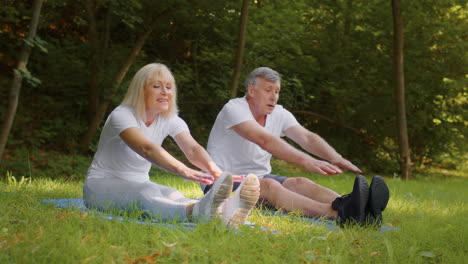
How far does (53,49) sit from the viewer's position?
10.7 m

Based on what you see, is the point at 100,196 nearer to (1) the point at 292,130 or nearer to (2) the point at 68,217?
(2) the point at 68,217

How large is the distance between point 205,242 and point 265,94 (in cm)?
184

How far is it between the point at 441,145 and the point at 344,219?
32.3ft

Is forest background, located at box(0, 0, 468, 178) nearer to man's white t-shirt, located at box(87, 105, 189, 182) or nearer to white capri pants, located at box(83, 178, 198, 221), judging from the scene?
man's white t-shirt, located at box(87, 105, 189, 182)

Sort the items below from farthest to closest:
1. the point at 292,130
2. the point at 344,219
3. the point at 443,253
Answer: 1. the point at 292,130
2. the point at 344,219
3. the point at 443,253

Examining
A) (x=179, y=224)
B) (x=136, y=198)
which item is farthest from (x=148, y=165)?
(x=179, y=224)

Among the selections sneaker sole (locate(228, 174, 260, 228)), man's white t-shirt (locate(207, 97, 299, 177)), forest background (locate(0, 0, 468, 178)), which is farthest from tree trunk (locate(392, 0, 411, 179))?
sneaker sole (locate(228, 174, 260, 228))

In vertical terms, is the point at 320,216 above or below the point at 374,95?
below

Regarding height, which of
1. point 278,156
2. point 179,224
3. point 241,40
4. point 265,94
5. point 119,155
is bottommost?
point 179,224

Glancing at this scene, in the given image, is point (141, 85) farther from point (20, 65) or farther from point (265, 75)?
point (20, 65)

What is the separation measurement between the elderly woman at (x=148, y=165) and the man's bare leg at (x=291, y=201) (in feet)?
2.09

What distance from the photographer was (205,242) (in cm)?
271

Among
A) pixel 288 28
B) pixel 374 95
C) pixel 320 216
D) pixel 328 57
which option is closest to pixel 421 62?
pixel 374 95

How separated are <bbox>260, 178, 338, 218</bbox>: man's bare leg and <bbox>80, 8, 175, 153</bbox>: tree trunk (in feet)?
21.1
